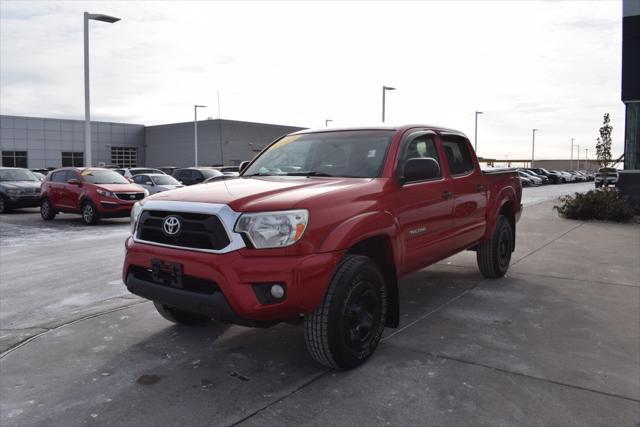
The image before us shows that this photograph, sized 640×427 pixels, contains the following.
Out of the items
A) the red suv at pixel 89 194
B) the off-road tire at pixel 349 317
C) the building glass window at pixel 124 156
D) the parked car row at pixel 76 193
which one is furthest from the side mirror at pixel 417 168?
the building glass window at pixel 124 156

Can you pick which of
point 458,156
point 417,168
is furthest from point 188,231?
point 458,156

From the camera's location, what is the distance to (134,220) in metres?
3.99

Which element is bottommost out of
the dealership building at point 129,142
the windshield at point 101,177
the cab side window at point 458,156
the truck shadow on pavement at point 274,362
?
the truck shadow on pavement at point 274,362

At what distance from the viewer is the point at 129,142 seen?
65.3 m

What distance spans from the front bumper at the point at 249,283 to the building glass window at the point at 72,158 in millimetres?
63907

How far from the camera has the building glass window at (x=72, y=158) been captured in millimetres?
60406

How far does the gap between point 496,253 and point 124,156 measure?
65.3 meters

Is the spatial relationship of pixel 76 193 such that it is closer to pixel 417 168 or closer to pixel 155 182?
pixel 155 182

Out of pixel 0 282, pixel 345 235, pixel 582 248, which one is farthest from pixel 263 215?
pixel 582 248

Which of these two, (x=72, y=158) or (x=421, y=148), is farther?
(x=72, y=158)

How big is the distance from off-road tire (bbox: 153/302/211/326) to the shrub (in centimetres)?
1295

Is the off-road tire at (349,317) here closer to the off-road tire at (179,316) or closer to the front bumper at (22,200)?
the off-road tire at (179,316)

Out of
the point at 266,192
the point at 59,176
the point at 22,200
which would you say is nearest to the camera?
the point at 266,192

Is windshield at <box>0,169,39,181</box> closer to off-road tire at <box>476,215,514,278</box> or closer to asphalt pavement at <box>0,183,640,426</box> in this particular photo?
asphalt pavement at <box>0,183,640,426</box>
